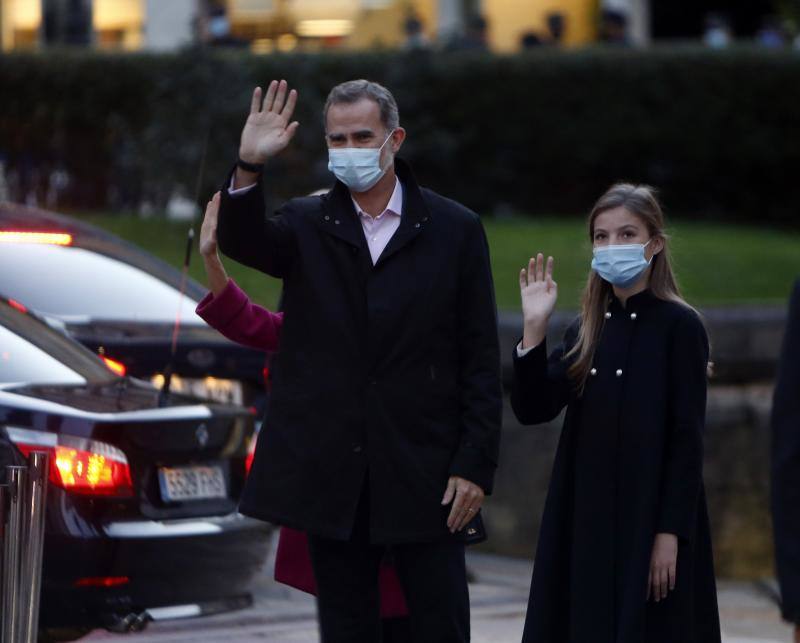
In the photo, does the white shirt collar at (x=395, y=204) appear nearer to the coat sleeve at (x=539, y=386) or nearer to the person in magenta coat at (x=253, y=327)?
the person in magenta coat at (x=253, y=327)

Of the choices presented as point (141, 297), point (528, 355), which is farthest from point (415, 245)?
point (141, 297)

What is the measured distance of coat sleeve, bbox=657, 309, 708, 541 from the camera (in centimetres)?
481

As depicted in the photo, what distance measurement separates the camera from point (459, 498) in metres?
4.73

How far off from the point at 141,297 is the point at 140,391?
1.49 metres

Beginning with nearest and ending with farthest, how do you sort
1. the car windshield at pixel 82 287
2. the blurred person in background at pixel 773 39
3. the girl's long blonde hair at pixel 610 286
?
the girl's long blonde hair at pixel 610 286
the car windshield at pixel 82 287
the blurred person in background at pixel 773 39

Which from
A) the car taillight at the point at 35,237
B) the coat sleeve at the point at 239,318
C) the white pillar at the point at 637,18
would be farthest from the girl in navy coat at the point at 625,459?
the white pillar at the point at 637,18

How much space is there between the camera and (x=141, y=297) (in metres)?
8.18

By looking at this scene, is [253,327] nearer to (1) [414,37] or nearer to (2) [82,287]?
(2) [82,287]

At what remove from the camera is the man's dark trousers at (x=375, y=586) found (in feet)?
15.7

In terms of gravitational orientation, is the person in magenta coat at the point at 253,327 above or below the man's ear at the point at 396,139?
below

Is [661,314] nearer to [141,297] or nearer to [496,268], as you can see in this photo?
[141,297]

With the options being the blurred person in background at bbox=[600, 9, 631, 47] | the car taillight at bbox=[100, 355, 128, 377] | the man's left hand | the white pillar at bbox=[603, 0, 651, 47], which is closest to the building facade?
the white pillar at bbox=[603, 0, 651, 47]

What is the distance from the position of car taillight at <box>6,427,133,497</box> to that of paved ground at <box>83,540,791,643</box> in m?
0.95

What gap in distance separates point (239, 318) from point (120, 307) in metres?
3.24
